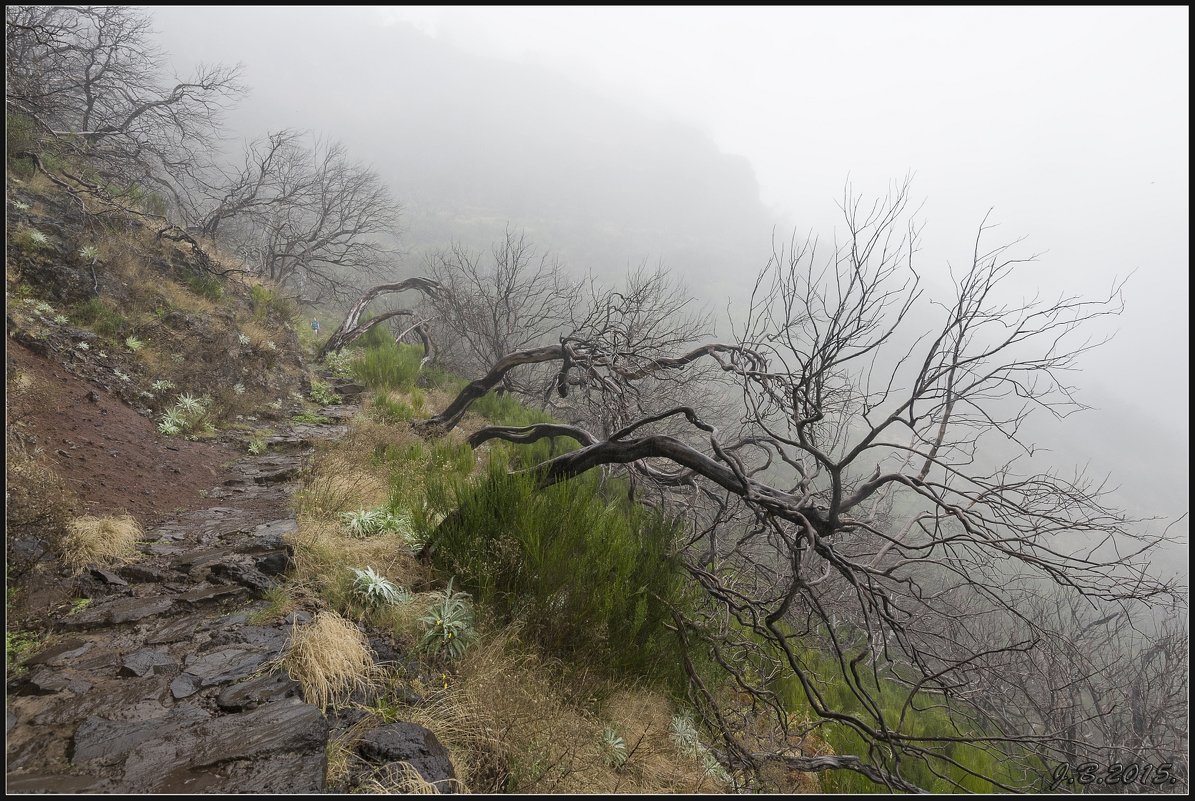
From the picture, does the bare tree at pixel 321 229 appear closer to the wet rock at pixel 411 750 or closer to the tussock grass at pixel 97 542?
the tussock grass at pixel 97 542

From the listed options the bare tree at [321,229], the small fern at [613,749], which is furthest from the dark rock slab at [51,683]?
the bare tree at [321,229]

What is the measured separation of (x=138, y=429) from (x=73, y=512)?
232 cm

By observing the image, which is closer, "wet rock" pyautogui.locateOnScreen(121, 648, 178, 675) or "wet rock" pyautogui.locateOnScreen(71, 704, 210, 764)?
"wet rock" pyautogui.locateOnScreen(71, 704, 210, 764)

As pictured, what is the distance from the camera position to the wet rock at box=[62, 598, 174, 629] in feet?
8.82

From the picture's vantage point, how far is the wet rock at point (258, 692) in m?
2.31

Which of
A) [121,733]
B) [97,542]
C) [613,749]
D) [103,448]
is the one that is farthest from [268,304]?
[613,749]

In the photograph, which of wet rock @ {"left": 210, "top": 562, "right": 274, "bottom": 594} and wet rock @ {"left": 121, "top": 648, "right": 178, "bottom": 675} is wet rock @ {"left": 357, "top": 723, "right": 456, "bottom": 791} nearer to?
wet rock @ {"left": 121, "top": 648, "right": 178, "bottom": 675}

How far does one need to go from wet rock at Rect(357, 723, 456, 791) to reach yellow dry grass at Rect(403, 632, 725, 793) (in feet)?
0.46

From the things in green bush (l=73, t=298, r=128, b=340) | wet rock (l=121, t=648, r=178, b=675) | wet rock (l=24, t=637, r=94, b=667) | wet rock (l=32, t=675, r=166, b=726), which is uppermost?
green bush (l=73, t=298, r=128, b=340)

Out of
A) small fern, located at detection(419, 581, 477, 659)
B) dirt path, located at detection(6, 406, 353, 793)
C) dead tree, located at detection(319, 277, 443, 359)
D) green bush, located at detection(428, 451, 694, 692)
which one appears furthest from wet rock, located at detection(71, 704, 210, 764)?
dead tree, located at detection(319, 277, 443, 359)

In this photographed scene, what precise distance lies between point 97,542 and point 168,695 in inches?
63.3

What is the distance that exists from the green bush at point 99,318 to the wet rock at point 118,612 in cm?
488

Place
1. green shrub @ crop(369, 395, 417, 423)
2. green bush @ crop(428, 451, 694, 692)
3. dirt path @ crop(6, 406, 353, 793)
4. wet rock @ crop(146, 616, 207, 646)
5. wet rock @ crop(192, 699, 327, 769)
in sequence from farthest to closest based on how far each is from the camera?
green shrub @ crop(369, 395, 417, 423)
green bush @ crop(428, 451, 694, 692)
wet rock @ crop(146, 616, 207, 646)
wet rock @ crop(192, 699, 327, 769)
dirt path @ crop(6, 406, 353, 793)

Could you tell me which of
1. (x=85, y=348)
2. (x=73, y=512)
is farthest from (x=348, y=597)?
(x=85, y=348)
